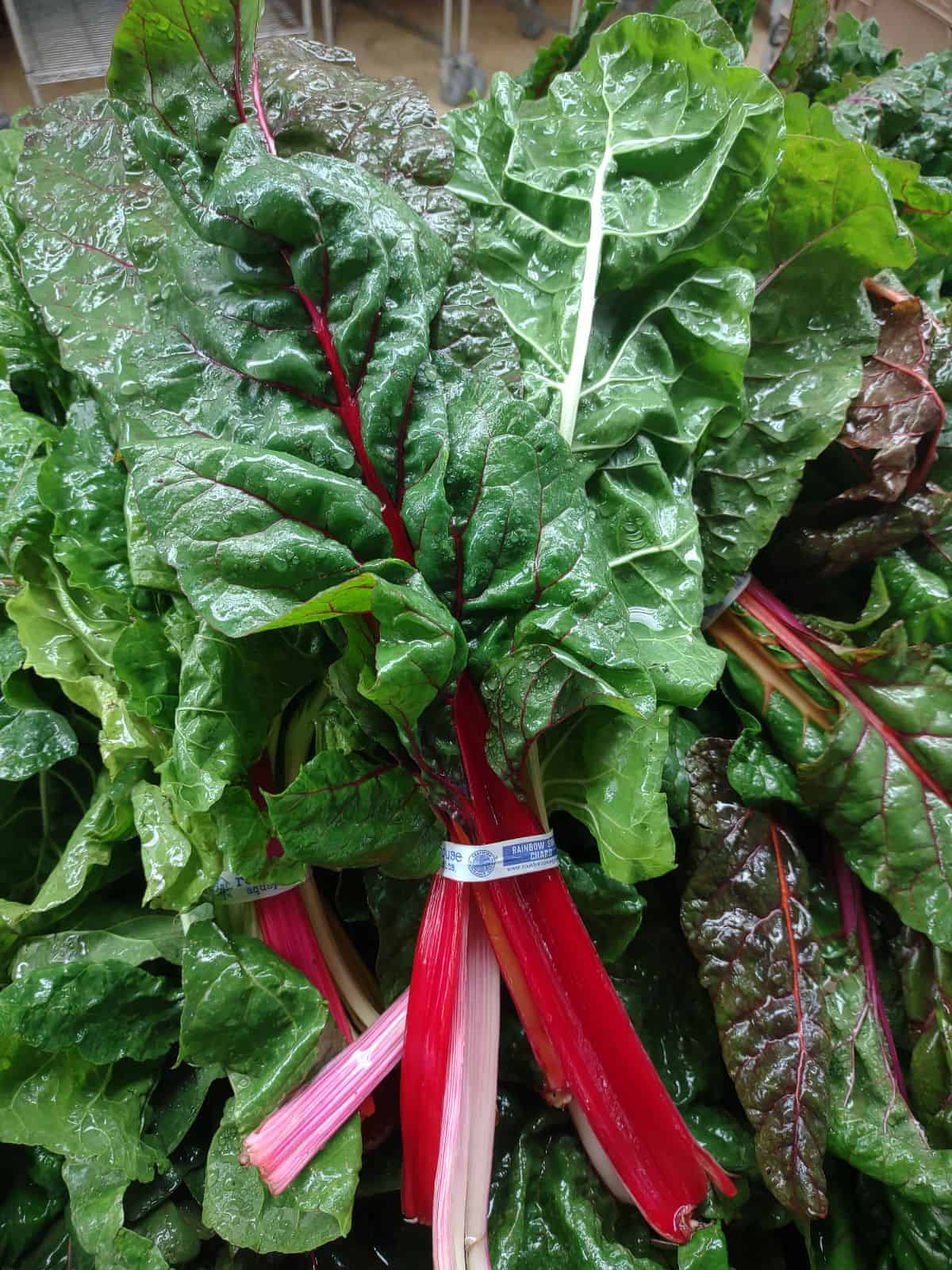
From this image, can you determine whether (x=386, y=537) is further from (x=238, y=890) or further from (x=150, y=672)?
(x=238, y=890)

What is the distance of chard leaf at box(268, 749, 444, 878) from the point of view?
0.82 meters

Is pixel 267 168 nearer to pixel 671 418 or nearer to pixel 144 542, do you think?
pixel 144 542

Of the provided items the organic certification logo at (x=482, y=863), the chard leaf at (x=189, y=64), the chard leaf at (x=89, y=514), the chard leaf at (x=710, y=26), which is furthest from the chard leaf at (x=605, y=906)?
the chard leaf at (x=710, y=26)

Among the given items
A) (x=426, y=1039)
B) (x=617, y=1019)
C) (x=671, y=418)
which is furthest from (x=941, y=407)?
(x=426, y=1039)

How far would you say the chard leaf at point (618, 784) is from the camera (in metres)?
0.92

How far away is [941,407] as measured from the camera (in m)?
1.23

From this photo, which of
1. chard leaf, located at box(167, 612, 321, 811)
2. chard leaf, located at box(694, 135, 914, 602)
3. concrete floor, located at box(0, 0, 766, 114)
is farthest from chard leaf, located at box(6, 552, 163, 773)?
concrete floor, located at box(0, 0, 766, 114)

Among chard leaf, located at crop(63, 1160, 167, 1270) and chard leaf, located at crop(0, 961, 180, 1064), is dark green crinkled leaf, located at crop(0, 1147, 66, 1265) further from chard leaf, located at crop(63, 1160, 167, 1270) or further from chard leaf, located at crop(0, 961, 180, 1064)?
chard leaf, located at crop(0, 961, 180, 1064)

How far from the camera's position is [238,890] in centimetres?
104

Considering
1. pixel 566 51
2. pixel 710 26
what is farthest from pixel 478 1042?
pixel 566 51

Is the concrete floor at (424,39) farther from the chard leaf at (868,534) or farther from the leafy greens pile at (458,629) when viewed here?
the chard leaf at (868,534)

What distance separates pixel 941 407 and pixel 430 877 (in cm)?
92

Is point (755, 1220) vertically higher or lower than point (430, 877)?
lower

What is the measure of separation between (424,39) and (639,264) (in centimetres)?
311
